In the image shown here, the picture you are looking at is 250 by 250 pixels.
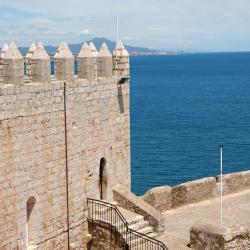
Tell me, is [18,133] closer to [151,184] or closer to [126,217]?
[126,217]

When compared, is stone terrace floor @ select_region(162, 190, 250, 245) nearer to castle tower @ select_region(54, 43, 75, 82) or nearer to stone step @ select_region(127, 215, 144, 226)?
stone step @ select_region(127, 215, 144, 226)

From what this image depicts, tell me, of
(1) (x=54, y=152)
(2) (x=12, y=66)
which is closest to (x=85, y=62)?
(1) (x=54, y=152)

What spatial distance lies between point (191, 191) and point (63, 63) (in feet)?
26.7

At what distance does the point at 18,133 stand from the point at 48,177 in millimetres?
1771

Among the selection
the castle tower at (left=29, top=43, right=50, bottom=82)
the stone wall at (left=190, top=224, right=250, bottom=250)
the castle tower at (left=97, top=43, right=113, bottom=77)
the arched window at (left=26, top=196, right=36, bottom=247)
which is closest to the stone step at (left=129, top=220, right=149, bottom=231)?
the stone wall at (left=190, top=224, right=250, bottom=250)

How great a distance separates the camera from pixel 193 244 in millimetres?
16406

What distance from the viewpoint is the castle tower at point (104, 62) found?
57.1ft

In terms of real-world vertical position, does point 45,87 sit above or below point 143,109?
above

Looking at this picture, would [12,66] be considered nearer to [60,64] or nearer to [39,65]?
[39,65]

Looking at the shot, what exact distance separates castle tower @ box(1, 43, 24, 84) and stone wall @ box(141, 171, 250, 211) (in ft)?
25.8

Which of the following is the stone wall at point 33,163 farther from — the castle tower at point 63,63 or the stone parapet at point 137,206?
the stone parapet at point 137,206

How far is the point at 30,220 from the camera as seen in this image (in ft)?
47.7

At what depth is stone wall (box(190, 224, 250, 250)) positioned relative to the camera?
15.9m

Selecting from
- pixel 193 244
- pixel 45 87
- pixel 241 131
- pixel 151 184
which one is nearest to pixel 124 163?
pixel 193 244
